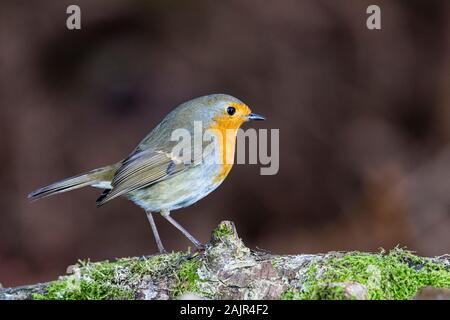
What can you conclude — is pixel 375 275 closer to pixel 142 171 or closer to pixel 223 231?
pixel 223 231

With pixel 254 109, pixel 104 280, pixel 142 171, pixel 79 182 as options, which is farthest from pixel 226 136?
pixel 254 109

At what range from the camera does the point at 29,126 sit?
264 inches

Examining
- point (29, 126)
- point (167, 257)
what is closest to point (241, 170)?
point (29, 126)

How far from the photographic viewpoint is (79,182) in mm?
4234

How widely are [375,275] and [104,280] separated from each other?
3.98 feet

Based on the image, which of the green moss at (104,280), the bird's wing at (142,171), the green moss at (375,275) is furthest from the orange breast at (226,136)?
the green moss at (375,275)

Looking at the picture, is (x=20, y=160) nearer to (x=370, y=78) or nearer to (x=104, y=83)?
(x=104, y=83)

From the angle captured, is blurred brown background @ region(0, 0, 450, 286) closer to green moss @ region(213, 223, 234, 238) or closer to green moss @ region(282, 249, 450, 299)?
green moss @ region(282, 249, 450, 299)

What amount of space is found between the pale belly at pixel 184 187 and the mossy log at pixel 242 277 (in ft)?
3.18

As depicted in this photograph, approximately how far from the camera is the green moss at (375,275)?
277 cm

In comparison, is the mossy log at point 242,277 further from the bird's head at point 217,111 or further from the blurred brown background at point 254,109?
the blurred brown background at point 254,109
